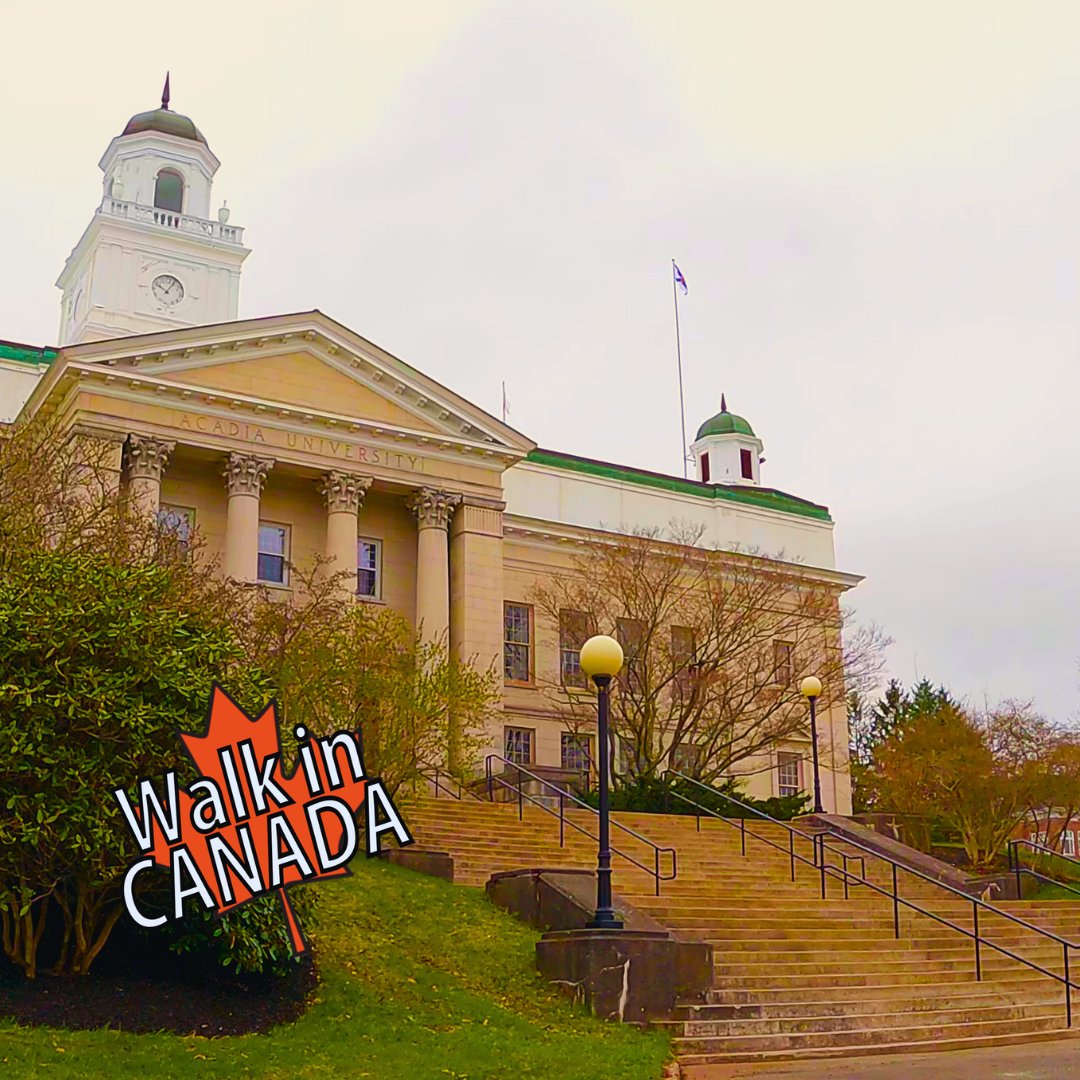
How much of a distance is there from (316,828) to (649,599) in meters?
25.7

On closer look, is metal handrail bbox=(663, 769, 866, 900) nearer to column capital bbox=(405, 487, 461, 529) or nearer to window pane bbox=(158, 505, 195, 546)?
column capital bbox=(405, 487, 461, 529)

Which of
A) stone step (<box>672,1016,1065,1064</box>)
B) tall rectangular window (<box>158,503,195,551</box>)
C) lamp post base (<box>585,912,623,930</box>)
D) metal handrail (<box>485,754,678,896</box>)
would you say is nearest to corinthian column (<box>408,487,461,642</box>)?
metal handrail (<box>485,754,678,896</box>)

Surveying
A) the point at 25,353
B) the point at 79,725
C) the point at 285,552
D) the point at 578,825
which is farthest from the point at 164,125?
the point at 79,725

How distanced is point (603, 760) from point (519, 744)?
27307mm

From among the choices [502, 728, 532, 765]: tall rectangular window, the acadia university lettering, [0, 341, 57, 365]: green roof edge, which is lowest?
[502, 728, 532, 765]: tall rectangular window

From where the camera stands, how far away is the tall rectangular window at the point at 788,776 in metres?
49.1

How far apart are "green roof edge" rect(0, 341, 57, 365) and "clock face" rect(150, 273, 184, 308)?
13.7 metres

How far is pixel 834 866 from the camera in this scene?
2456 cm

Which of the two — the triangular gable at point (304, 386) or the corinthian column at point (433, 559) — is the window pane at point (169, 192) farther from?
the corinthian column at point (433, 559)

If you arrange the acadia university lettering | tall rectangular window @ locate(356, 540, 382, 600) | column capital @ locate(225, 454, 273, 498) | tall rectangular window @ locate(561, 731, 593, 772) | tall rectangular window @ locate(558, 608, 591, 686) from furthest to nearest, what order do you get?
tall rectangular window @ locate(561, 731, 593, 772) → tall rectangular window @ locate(356, 540, 382, 600) → tall rectangular window @ locate(558, 608, 591, 686) → column capital @ locate(225, 454, 273, 498) → the acadia university lettering

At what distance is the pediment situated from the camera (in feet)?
115

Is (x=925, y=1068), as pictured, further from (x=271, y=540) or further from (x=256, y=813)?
(x=271, y=540)

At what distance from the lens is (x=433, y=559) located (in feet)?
126

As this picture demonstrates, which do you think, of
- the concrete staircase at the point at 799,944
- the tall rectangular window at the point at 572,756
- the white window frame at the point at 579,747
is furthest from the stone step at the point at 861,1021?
the tall rectangular window at the point at 572,756
